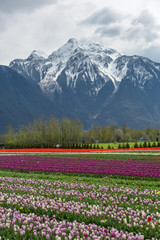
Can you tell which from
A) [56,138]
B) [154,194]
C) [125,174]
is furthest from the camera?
[56,138]

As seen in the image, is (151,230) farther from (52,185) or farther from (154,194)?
(52,185)

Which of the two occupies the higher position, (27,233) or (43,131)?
(43,131)

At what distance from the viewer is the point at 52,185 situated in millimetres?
13031

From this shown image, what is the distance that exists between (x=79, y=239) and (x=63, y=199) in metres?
3.49

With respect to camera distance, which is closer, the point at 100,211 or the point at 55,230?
the point at 55,230

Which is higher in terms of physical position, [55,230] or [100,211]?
[100,211]

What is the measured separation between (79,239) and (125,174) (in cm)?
1213

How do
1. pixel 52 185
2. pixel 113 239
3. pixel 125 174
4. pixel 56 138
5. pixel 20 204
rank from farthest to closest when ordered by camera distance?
1. pixel 56 138
2. pixel 125 174
3. pixel 52 185
4. pixel 20 204
5. pixel 113 239

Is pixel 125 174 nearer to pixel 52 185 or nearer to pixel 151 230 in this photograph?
pixel 52 185

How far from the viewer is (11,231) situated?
6688mm

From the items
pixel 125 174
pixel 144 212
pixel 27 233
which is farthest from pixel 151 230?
pixel 125 174

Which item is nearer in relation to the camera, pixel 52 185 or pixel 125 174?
pixel 52 185

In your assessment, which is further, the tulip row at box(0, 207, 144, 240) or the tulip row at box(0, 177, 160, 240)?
the tulip row at box(0, 177, 160, 240)

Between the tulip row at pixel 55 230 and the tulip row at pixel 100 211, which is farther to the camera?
the tulip row at pixel 100 211
